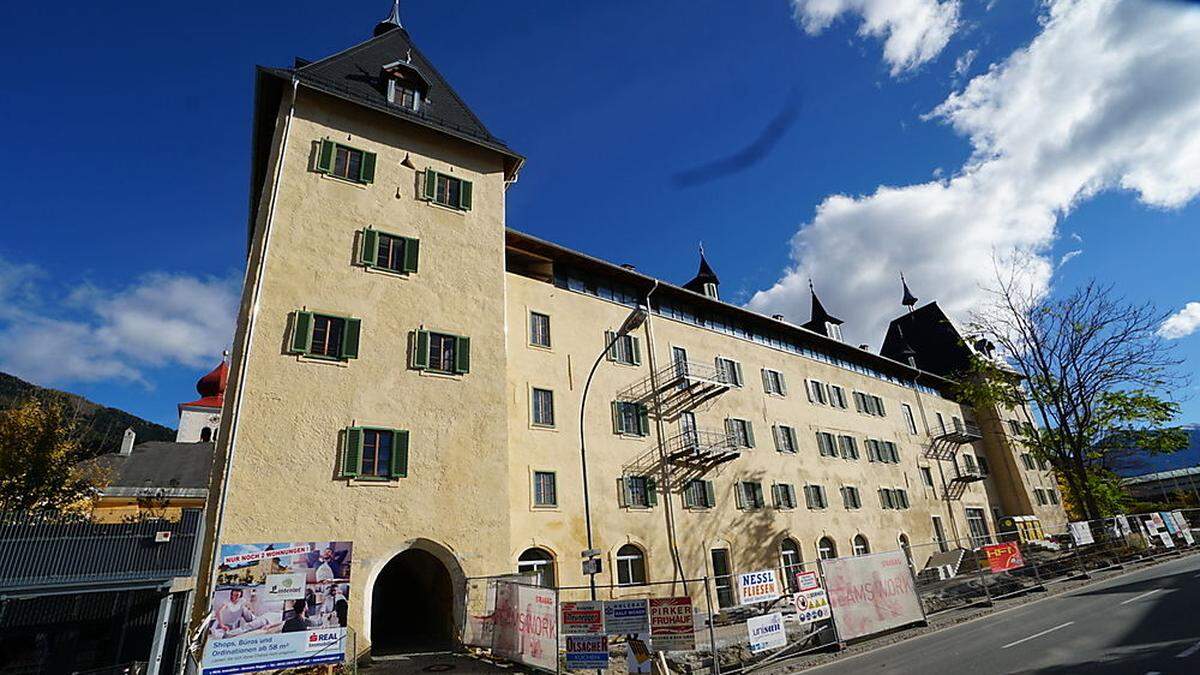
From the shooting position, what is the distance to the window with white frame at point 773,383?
→ 104 feet

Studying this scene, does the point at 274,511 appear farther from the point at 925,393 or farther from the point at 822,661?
the point at 925,393

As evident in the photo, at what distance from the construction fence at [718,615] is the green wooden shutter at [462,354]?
664 cm

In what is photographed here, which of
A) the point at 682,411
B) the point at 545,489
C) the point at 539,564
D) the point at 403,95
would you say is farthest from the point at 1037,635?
the point at 403,95

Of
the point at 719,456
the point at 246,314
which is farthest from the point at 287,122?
the point at 719,456

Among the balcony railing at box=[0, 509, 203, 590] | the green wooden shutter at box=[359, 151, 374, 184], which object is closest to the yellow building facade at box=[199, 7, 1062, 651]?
the green wooden shutter at box=[359, 151, 374, 184]

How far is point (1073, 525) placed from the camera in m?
26.0

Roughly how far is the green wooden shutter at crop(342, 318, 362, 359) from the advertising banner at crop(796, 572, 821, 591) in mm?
14369

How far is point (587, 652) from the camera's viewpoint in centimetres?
1173

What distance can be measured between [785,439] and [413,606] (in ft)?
67.2

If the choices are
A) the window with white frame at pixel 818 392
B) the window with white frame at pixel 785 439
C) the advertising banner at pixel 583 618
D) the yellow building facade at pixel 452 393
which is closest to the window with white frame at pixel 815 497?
the yellow building facade at pixel 452 393

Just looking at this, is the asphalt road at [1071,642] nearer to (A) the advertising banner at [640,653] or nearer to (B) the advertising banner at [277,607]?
(A) the advertising banner at [640,653]

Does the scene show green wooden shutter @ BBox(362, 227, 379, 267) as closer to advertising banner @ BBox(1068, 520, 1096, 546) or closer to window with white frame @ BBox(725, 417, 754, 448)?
window with white frame @ BBox(725, 417, 754, 448)

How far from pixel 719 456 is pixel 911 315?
42090 mm

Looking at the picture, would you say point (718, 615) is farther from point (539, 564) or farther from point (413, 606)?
point (413, 606)
